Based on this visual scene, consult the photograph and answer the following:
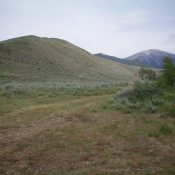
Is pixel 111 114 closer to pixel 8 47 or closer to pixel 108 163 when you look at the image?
pixel 108 163

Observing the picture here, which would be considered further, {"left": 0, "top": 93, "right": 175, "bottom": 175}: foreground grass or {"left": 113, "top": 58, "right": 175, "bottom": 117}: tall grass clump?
{"left": 113, "top": 58, "right": 175, "bottom": 117}: tall grass clump

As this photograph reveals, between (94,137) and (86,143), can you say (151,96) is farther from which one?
(86,143)

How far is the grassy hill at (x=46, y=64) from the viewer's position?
54875 millimetres

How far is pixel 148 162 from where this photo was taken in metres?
8.66

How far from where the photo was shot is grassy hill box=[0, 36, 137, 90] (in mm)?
54875

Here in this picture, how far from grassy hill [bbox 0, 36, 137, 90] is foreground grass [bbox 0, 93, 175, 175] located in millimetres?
35460

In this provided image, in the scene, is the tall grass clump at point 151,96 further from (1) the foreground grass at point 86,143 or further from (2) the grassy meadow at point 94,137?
(1) the foreground grass at point 86,143

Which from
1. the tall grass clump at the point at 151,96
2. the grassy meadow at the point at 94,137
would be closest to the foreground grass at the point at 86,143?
the grassy meadow at the point at 94,137

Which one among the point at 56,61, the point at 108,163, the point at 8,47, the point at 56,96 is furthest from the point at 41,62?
the point at 108,163

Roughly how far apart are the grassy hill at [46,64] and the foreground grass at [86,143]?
116 ft

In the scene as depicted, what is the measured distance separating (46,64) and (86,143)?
56964 millimetres

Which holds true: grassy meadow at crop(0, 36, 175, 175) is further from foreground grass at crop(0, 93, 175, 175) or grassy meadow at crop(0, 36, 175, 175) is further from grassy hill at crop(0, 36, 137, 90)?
grassy hill at crop(0, 36, 137, 90)

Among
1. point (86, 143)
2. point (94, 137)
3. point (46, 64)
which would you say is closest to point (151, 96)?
point (94, 137)

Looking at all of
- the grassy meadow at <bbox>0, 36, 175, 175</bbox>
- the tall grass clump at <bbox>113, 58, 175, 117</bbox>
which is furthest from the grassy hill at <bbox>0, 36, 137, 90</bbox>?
the grassy meadow at <bbox>0, 36, 175, 175</bbox>
